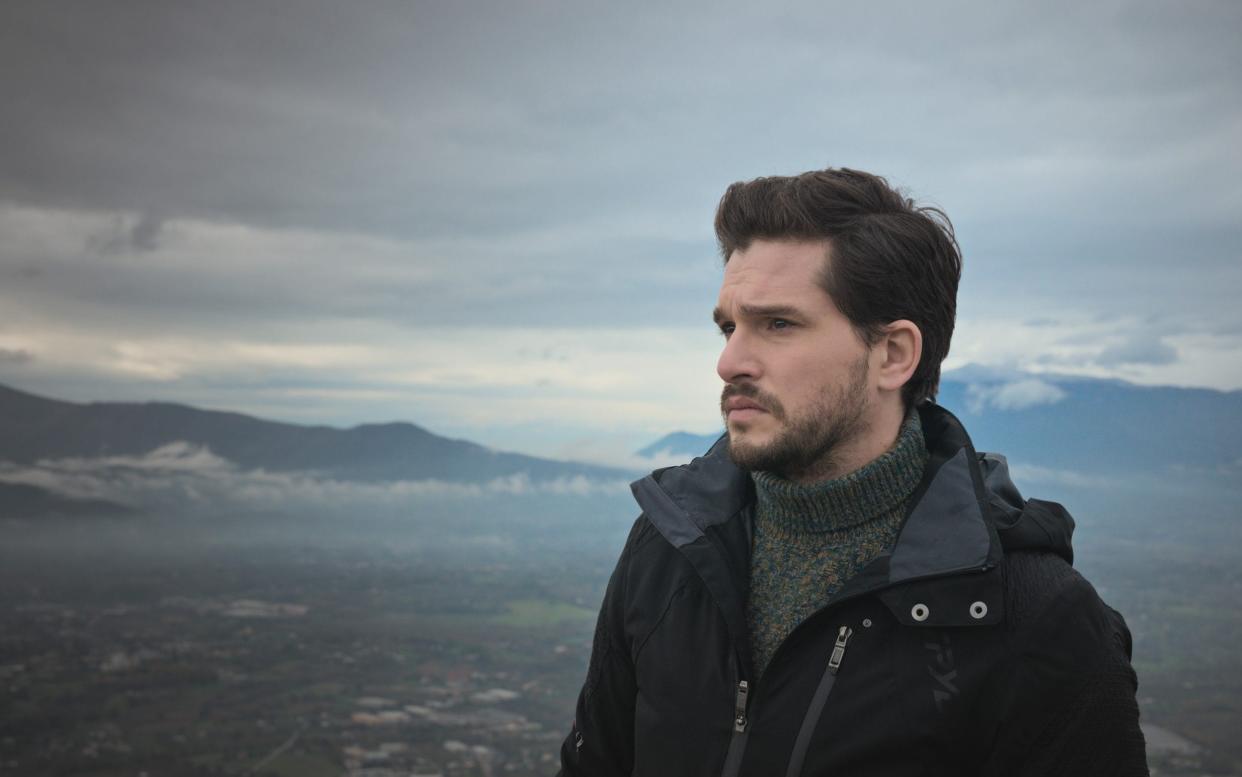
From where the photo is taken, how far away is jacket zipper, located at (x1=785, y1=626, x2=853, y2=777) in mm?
2369

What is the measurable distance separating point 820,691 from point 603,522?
175 m

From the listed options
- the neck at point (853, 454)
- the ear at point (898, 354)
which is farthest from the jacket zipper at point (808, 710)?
the ear at point (898, 354)

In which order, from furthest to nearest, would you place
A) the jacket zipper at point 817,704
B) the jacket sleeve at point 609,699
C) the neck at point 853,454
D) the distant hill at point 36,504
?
1. the distant hill at point 36,504
2. the jacket sleeve at point 609,699
3. the neck at point 853,454
4. the jacket zipper at point 817,704

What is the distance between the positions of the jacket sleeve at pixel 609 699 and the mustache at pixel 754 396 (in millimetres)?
617

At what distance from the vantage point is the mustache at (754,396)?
272 centimetres

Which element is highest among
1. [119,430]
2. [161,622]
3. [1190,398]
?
[1190,398]

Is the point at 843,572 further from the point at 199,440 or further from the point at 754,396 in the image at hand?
the point at 199,440

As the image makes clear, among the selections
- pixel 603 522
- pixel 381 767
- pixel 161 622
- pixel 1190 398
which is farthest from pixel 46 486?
pixel 1190 398

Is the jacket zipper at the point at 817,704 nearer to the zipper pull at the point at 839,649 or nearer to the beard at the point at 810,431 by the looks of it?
the zipper pull at the point at 839,649

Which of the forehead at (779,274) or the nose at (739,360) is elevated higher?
the forehead at (779,274)

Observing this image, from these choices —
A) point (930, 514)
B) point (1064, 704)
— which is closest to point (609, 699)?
point (930, 514)

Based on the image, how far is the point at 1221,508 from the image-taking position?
99.9 metres

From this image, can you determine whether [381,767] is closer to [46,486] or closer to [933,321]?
[933,321]

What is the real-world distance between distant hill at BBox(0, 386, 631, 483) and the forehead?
17842 centimetres
